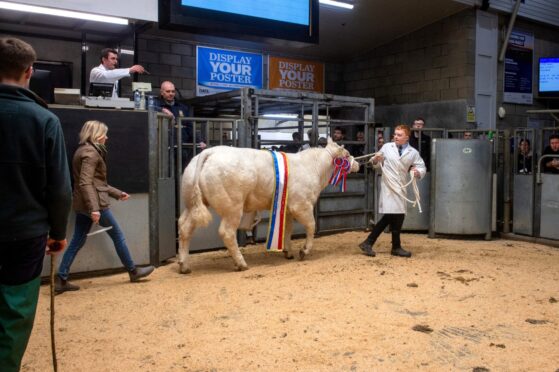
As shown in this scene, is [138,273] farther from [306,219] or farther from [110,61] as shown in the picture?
A: [110,61]

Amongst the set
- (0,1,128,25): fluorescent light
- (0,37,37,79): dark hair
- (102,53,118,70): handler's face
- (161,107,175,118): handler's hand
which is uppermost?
(0,1,128,25): fluorescent light

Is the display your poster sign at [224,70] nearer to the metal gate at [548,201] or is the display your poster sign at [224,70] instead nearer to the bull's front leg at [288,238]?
the bull's front leg at [288,238]

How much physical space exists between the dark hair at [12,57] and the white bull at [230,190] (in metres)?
3.23

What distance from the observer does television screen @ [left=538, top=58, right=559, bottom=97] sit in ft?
38.3

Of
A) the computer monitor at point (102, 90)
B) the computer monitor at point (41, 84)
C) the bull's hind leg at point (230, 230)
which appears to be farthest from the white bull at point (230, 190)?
the computer monitor at point (41, 84)

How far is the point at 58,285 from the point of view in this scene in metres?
4.95

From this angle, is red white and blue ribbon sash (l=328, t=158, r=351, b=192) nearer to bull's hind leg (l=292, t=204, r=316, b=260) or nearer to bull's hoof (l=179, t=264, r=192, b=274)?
bull's hind leg (l=292, t=204, r=316, b=260)

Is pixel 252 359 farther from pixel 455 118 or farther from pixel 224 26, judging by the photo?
pixel 455 118

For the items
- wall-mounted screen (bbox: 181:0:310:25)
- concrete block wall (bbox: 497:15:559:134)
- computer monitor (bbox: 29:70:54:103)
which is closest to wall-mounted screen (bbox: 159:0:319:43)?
wall-mounted screen (bbox: 181:0:310:25)

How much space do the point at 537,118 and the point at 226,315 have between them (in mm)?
10629

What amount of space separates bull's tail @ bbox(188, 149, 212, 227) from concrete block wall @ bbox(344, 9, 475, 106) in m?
6.97

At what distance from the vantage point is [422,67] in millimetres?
11422

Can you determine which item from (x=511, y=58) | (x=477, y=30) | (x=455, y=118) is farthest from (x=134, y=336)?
(x=511, y=58)

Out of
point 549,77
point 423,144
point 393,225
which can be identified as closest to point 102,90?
point 393,225
